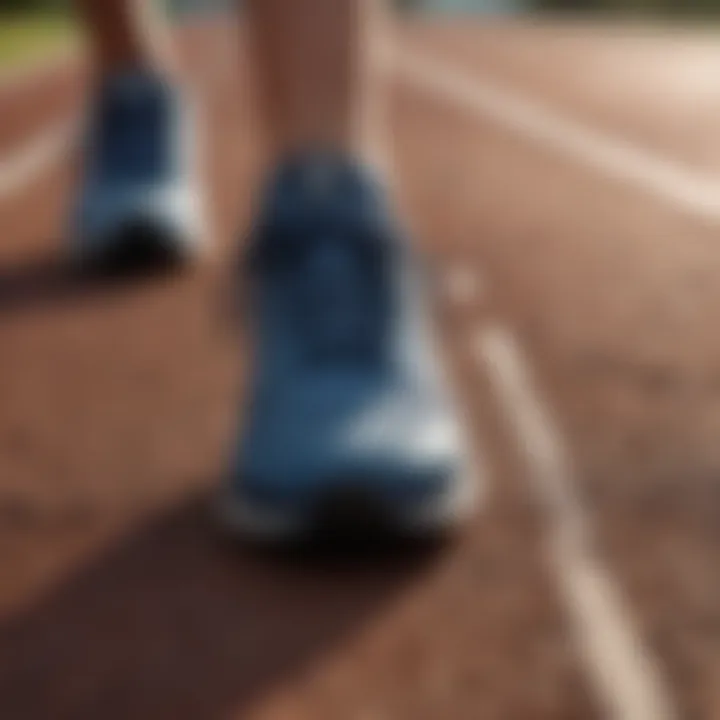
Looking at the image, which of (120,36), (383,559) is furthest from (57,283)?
(383,559)

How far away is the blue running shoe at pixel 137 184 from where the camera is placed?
155cm

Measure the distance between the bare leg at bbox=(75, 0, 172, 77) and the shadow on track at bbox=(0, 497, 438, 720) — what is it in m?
0.80

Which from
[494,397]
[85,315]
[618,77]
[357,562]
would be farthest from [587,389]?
[618,77]

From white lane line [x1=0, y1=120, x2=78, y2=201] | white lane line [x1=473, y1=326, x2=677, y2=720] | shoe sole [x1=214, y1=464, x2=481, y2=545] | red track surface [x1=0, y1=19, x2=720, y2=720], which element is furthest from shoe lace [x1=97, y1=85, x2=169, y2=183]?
shoe sole [x1=214, y1=464, x2=481, y2=545]

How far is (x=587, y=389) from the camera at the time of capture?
1.25 m

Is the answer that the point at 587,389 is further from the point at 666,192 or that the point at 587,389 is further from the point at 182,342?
the point at 666,192

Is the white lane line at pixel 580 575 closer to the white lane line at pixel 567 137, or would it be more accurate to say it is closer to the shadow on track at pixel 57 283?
the shadow on track at pixel 57 283

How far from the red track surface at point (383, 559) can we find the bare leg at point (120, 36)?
186 millimetres

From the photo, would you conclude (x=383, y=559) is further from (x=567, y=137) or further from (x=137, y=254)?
(x=567, y=137)

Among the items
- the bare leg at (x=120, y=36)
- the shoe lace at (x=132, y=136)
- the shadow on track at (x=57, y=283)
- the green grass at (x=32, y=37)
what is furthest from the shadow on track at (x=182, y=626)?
the green grass at (x=32, y=37)

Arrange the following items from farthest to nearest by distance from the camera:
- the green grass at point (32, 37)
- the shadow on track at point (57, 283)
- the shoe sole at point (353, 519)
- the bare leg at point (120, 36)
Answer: the green grass at point (32, 37) < the bare leg at point (120, 36) < the shadow on track at point (57, 283) < the shoe sole at point (353, 519)

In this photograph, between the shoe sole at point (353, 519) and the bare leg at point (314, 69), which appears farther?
the bare leg at point (314, 69)

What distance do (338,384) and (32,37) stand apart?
7.98ft

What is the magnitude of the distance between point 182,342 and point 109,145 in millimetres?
339
